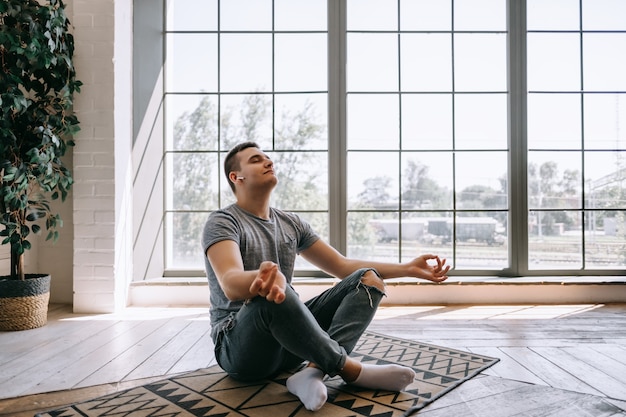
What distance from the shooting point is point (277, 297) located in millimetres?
1353

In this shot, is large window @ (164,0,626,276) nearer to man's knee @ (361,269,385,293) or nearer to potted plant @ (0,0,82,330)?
potted plant @ (0,0,82,330)

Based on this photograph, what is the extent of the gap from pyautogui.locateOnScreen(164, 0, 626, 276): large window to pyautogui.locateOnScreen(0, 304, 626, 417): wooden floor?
2.19 ft

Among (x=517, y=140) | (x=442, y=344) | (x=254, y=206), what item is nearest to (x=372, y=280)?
(x=254, y=206)

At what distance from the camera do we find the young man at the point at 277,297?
4.96 ft

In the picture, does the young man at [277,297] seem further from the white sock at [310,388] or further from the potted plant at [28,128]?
the potted plant at [28,128]

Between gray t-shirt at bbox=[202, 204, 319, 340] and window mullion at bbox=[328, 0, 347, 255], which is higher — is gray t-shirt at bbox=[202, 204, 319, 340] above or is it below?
below

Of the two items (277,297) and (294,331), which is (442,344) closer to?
(294,331)

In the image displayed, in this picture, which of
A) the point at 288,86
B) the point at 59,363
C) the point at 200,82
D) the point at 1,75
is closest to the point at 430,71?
the point at 288,86

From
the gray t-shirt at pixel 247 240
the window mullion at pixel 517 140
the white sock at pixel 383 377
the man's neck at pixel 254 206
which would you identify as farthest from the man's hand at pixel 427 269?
the window mullion at pixel 517 140

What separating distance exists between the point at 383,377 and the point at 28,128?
2.61m

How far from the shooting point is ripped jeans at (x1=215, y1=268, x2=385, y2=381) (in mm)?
1512

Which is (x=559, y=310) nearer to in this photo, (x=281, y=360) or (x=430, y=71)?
(x=430, y=71)

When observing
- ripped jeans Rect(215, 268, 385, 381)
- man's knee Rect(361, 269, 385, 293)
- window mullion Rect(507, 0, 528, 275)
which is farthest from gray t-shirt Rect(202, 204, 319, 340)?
window mullion Rect(507, 0, 528, 275)

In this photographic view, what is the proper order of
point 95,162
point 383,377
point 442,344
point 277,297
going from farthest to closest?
point 95,162 → point 442,344 → point 383,377 → point 277,297
